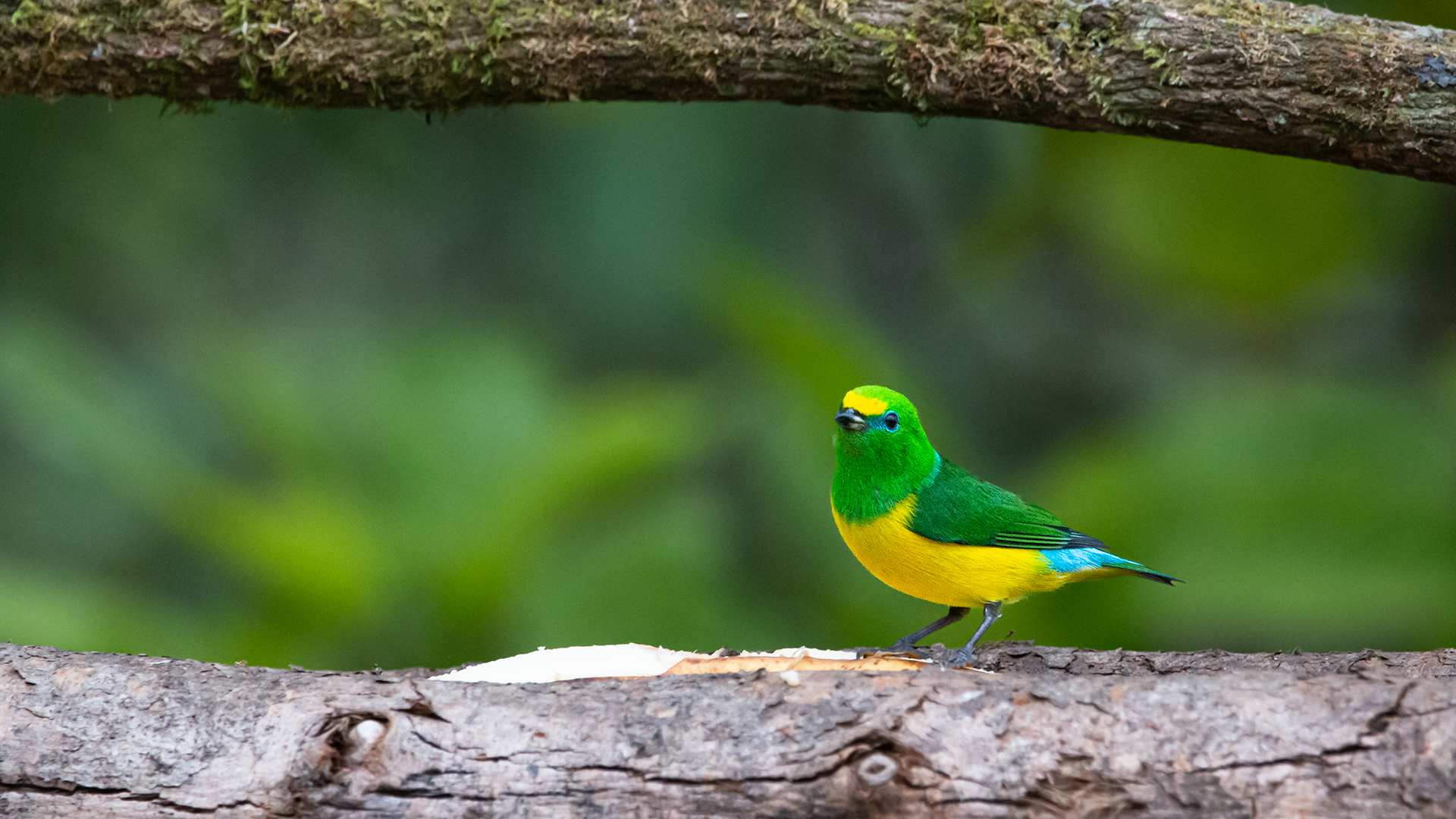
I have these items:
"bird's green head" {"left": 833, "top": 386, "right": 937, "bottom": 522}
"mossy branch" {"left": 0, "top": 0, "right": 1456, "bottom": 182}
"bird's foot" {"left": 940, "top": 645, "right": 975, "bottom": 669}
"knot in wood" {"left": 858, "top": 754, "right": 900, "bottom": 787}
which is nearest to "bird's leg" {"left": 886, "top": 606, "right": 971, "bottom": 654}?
"bird's foot" {"left": 940, "top": 645, "right": 975, "bottom": 669}

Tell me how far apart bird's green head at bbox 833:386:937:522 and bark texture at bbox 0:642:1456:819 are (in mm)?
438

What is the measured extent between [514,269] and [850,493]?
4.21 meters

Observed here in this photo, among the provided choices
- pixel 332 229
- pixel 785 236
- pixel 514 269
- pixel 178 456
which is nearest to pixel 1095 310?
pixel 785 236

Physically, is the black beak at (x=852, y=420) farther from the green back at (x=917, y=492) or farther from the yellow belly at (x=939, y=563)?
the yellow belly at (x=939, y=563)

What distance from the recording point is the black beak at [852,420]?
231 centimetres

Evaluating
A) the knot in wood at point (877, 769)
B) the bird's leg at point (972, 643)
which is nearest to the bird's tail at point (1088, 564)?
the bird's leg at point (972, 643)

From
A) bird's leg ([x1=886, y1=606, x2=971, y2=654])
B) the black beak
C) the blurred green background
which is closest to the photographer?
the black beak

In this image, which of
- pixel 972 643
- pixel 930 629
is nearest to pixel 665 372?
pixel 930 629

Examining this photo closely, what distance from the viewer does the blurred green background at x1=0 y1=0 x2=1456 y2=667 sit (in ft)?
15.2

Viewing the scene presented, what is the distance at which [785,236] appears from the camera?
255 inches

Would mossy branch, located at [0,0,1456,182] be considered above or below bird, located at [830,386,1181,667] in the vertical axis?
above

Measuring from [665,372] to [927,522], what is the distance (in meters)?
4.01

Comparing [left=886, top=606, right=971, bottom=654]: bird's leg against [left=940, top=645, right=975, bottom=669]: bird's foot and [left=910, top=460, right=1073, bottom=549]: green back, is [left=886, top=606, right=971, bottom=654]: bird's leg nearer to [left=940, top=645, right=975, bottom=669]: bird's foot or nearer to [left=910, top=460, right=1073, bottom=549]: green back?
[left=940, top=645, right=975, bottom=669]: bird's foot

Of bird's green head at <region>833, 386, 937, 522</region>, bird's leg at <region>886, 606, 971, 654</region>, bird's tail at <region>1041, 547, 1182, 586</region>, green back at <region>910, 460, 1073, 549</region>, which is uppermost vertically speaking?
bird's green head at <region>833, 386, 937, 522</region>
